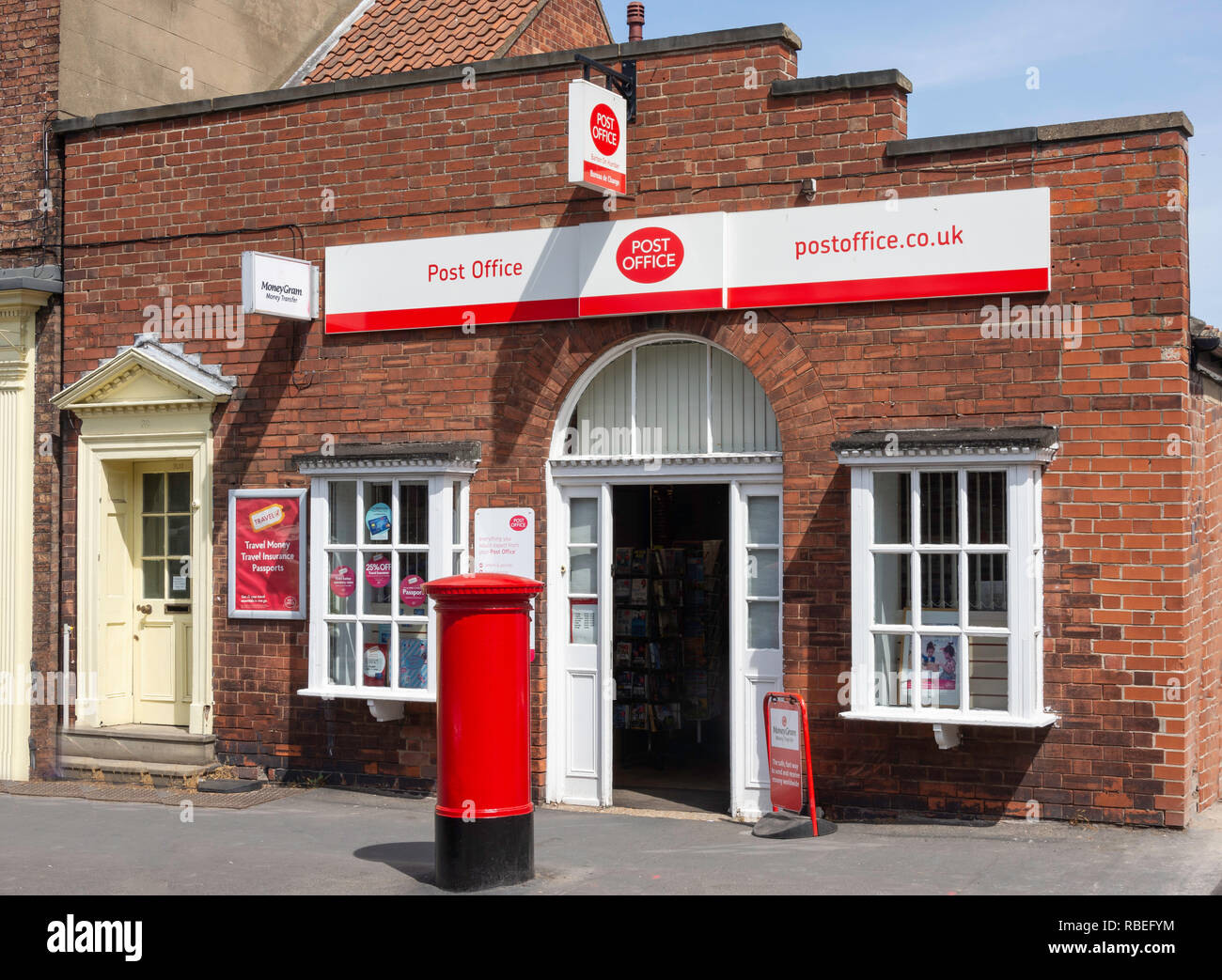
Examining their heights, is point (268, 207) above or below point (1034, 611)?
above

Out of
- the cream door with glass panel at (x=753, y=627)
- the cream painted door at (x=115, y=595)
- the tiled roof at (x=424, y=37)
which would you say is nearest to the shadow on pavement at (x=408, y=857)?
the cream door with glass panel at (x=753, y=627)

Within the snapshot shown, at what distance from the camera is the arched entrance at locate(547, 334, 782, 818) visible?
9742 mm

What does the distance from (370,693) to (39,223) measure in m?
5.17

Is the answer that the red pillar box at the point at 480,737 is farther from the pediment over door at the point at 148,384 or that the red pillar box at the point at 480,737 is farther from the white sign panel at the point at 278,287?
the pediment over door at the point at 148,384

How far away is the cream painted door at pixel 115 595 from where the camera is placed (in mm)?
11688

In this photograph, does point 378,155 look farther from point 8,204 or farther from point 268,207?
point 8,204

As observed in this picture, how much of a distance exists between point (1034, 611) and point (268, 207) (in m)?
6.67

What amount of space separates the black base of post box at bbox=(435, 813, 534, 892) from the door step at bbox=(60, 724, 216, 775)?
4422 millimetres

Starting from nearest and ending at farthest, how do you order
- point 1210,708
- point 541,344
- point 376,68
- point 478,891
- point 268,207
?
point 478,891, point 1210,708, point 541,344, point 268,207, point 376,68

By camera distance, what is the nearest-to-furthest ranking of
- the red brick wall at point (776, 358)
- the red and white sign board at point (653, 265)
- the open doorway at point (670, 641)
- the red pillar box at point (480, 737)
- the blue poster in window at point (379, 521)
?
the red pillar box at point (480, 737)
the red brick wall at point (776, 358)
the red and white sign board at point (653, 265)
the blue poster in window at point (379, 521)
the open doorway at point (670, 641)

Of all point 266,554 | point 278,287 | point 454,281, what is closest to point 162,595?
point 266,554

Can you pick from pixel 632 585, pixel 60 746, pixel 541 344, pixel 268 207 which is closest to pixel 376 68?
pixel 268 207

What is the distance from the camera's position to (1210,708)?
9438 millimetres

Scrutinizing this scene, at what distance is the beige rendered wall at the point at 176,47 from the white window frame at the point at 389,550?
4371 millimetres
